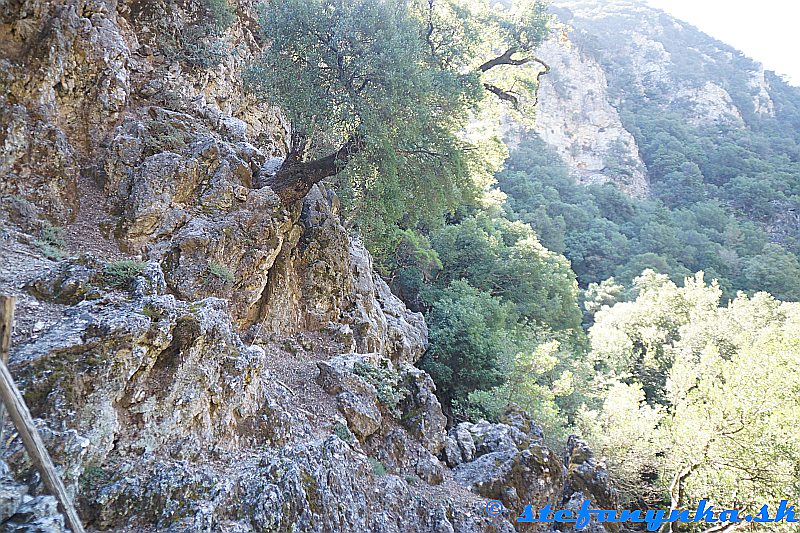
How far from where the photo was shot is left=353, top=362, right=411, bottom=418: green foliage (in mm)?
8984

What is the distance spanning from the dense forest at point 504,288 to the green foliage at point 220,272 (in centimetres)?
289

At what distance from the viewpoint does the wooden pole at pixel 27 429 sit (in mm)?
2967

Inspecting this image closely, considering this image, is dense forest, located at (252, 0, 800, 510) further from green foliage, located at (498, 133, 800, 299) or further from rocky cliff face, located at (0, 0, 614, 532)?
rocky cliff face, located at (0, 0, 614, 532)

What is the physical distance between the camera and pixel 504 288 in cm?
2386

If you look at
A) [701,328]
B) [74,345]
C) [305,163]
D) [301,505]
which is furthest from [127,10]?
[701,328]

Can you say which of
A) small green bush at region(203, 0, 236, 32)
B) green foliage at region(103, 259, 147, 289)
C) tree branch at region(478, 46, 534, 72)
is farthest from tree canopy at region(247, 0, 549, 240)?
green foliage at region(103, 259, 147, 289)

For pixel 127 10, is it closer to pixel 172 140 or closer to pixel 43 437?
pixel 172 140

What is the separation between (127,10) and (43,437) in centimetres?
1040

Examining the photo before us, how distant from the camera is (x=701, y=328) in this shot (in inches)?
950

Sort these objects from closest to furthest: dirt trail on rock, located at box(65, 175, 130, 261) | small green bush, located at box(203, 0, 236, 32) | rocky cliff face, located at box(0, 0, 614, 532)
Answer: rocky cliff face, located at box(0, 0, 614, 532) < dirt trail on rock, located at box(65, 175, 130, 261) < small green bush, located at box(203, 0, 236, 32)

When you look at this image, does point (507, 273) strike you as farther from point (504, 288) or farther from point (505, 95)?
point (505, 95)

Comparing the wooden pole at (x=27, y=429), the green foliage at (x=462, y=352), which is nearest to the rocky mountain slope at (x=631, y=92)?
the green foliage at (x=462, y=352)

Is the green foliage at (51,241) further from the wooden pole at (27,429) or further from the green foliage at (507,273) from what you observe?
the green foliage at (507,273)

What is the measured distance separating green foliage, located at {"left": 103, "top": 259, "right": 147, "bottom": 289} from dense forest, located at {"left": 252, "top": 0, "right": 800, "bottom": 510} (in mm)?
4549
